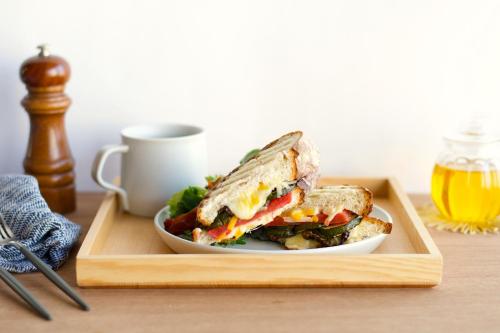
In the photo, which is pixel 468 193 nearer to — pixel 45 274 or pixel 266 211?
pixel 266 211

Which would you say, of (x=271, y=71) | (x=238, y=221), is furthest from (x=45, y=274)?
(x=271, y=71)

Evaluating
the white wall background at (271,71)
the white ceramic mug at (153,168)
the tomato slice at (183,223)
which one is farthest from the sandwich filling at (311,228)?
the white wall background at (271,71)

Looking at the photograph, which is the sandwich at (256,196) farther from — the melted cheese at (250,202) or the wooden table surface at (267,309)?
the wooden table surface at (267,309)

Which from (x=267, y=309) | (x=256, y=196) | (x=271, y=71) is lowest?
(x=267, y=309)

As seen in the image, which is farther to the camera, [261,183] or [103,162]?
[103,162]

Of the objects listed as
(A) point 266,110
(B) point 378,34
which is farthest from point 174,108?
(B) point 378,34

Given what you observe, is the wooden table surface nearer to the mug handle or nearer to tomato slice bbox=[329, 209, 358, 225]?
tomato slice bbox=[329, 209, 358, 225]

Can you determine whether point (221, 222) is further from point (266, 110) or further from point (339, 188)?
point (266, 110)
